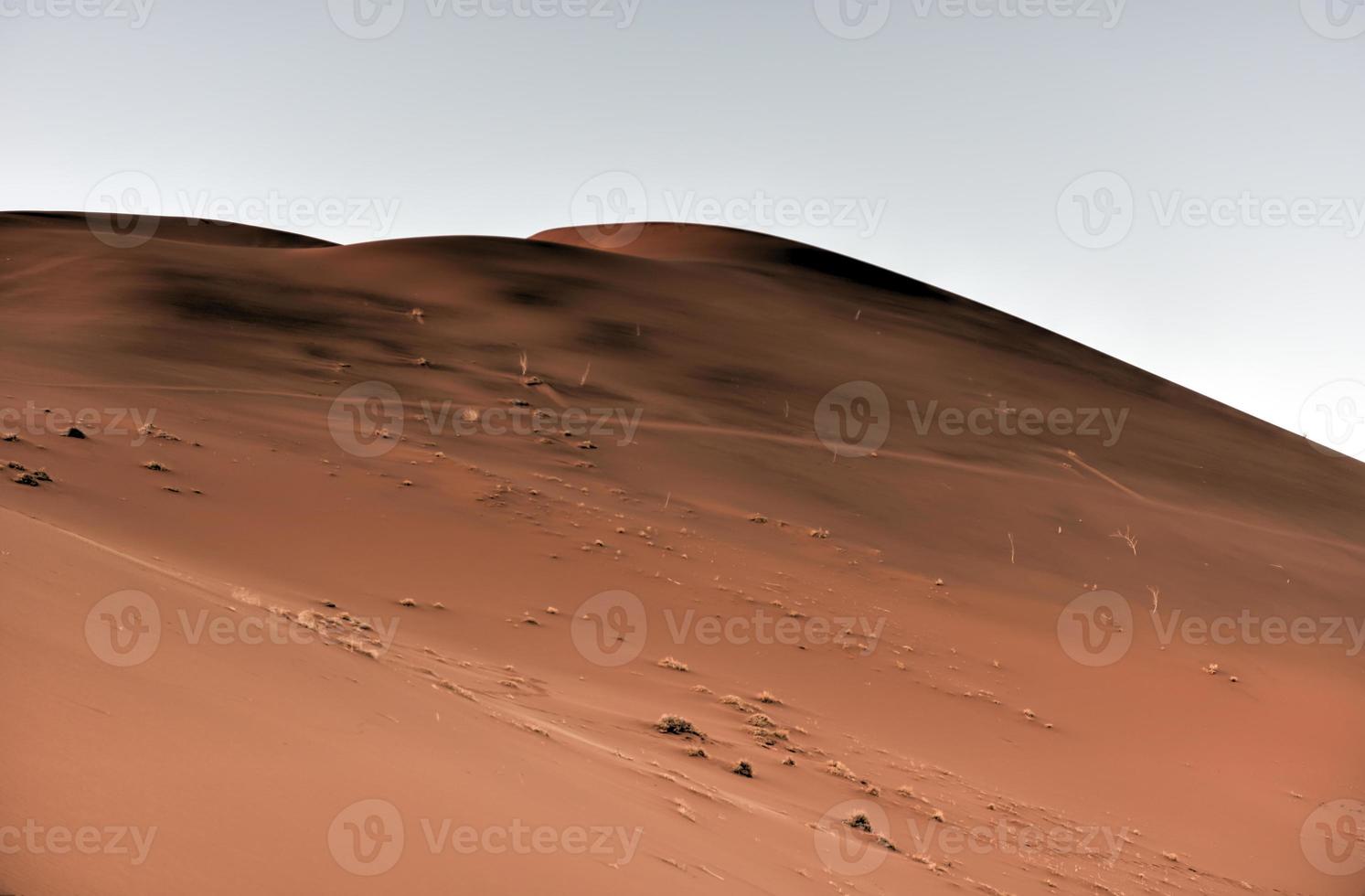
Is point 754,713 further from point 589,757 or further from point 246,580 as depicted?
point 246,580

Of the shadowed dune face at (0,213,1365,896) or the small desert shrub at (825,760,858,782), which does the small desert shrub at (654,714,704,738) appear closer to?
the shadowed dune face at (0,213,1365,896)

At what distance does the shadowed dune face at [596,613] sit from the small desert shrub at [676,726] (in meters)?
0.04

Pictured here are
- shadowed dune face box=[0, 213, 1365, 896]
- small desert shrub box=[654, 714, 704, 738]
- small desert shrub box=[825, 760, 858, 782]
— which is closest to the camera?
shadowed dune face box=[0, 213, 1365, 896]

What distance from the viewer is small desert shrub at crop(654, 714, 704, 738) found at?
8.28 m

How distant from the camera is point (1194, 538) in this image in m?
22.4

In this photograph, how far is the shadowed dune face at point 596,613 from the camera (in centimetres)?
396

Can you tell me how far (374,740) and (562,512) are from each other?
993 centimetres

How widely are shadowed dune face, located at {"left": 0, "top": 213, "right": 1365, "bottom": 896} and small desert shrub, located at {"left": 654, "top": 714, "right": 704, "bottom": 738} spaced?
40mm

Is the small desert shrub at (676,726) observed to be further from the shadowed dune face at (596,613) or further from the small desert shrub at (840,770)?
the small desert shrub at (840,770)

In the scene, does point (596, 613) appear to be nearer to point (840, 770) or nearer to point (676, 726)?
point (676, 726)

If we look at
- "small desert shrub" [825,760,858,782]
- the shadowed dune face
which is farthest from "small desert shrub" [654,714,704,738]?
"small desert shrub" [825,760,858,782]

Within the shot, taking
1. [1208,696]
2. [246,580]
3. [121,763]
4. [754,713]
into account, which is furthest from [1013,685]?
[121,763]

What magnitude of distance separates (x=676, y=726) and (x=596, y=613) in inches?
131

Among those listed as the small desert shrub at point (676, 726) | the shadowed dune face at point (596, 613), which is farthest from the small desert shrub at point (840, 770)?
the small desert shrub at point (676, 726)
